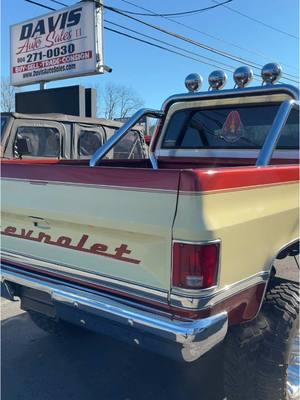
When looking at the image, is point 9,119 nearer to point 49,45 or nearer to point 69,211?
point 69,211

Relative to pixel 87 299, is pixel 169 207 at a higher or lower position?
higher

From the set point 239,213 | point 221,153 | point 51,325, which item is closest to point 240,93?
point 221,153

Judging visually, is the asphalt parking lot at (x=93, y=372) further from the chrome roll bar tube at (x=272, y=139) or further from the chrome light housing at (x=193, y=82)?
the chrome light housing at (x=193, y=82)

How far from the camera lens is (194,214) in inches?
74.7

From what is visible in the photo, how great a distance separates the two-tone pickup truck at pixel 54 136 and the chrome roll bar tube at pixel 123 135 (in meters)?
2.57

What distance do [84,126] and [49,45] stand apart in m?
6.17

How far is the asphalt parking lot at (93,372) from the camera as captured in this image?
2877mm

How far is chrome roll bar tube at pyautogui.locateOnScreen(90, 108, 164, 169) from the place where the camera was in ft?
10.2

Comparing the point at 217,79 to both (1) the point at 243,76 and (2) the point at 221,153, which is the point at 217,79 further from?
(2) the point at 221,153

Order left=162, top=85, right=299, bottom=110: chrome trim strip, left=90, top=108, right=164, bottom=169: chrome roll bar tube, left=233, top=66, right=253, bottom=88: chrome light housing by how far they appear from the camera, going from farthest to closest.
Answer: left=233, top=66, right=253, bottom=88: chrome light housing < left=162, top=85, right=299, bottom=110: chrome trim strip < left=90, top=108, right=164, bottom=169: chrome roll bar tube

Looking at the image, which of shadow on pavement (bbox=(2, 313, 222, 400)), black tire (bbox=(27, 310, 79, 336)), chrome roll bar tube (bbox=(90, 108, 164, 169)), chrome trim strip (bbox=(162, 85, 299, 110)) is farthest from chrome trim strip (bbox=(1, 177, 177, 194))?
chrome trim strip (bbox=(162, 85, 299, 110))

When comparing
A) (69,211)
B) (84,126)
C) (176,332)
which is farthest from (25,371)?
(84,126)

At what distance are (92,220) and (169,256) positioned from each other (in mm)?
480

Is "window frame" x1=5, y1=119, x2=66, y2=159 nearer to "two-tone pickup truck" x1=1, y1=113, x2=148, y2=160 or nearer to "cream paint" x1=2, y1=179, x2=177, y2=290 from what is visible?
"two-tone pickup truck" x1=1, y1=113, x2=148, y2=160
